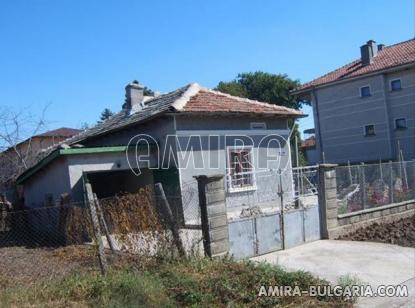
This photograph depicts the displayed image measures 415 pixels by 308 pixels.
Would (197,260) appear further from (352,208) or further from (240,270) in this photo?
(352,208)

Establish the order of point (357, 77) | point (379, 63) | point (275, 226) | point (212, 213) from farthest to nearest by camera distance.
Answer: point (357, 77) < point (379, 63) < point (275, 226) < point (212, 213)

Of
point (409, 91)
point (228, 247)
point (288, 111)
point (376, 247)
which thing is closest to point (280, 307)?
point (228, 247)

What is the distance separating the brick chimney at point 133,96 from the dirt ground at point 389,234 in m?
10.1

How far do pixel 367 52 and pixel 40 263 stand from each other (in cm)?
2933

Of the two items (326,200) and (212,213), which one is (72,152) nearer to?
(212,213)

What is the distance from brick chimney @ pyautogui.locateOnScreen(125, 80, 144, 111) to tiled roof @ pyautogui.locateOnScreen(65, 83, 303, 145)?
0.33m

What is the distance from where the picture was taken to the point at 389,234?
11883 millimetres

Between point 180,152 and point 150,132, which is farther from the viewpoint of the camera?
point 150,132

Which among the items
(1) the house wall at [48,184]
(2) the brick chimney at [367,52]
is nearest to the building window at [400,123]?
(2) the brick chimney at [367,52]

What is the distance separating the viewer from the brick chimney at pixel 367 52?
33438 millimetres

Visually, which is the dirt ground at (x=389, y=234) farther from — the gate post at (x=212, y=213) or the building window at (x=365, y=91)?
the building window at (x=365, y=91)

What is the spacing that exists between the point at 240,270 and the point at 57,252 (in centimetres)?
502

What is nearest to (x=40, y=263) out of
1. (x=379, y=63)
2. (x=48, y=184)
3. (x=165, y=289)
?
(x=165, y=289)

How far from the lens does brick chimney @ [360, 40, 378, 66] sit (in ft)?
110
